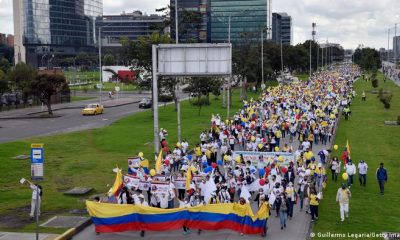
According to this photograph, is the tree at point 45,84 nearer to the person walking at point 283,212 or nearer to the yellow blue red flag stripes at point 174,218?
the yellow blue red flag stripes at point 174,218

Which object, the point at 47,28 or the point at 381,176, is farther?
the point at 47,28

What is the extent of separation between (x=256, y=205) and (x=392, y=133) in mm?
21771

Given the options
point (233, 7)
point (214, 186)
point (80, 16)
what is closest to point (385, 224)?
point (214, 186)

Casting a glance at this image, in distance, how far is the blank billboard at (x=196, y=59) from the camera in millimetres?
26680

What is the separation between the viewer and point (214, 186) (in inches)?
709

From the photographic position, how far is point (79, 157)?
1168 inches

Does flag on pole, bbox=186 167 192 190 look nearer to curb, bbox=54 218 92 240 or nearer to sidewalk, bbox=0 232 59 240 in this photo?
curb, bbox=54 218 92 240

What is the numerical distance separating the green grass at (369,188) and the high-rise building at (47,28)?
133108 mm

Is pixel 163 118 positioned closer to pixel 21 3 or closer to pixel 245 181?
pixel 245 181

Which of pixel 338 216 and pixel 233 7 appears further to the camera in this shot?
pixel 233 7

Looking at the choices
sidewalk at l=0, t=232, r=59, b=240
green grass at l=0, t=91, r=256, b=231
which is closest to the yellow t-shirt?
sidewalk at l=0, t=232, r=59, b=240

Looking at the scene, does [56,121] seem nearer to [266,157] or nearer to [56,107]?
[56,107]

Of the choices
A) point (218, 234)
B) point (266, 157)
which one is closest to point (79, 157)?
point (266, 157)

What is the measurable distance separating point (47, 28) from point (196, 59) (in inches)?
6175
